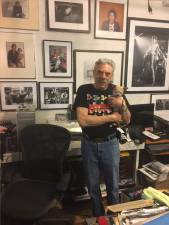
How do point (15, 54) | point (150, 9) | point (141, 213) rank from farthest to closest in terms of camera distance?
point (150, 9) → point (15, 54) → point (141, 213)

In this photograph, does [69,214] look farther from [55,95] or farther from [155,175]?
[55,95]

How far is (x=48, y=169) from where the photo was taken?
1998 millimetres

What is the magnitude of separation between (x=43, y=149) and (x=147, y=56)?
5.25ft

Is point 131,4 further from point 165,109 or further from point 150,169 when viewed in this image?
point 150,169

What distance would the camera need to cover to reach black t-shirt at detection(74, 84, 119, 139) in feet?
6.19

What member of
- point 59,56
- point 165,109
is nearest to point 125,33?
point 59,56

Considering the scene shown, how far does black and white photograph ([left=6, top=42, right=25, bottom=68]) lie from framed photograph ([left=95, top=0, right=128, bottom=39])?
0.80m

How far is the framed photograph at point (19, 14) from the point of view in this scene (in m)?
2.21

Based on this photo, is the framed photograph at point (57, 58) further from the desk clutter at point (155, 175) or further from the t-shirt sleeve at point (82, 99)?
the desk clutter at point (155, 175)

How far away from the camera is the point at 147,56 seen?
2713mm

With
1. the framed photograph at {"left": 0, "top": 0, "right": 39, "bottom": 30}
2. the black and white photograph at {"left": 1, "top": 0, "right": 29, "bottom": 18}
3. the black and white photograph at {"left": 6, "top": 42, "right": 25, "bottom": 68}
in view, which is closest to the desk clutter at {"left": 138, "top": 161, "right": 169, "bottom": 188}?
the black and white photograph at {"left": 6, "top": 42, "right": 25, "bottom": 68}

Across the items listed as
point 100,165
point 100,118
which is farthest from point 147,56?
point 100,165

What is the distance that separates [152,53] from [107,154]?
4.70 ft

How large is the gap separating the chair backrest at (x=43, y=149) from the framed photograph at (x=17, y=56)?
657mm
